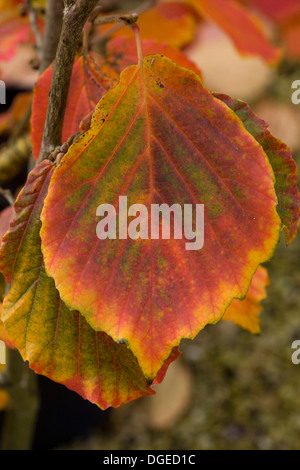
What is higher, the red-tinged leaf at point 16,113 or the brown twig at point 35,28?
the red-tinged leaf at point 16,113

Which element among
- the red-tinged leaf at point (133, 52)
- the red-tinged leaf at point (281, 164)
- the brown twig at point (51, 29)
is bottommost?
the red-tinged leaf at point (281, 164)

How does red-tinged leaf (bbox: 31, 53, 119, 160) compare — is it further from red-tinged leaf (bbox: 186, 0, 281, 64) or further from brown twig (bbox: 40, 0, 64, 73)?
red-tinged leaf (bbox: 186, 0, 281, 64)

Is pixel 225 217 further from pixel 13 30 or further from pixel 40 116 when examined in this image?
pixel 13 30

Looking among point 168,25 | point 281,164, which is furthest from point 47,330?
point 168,25

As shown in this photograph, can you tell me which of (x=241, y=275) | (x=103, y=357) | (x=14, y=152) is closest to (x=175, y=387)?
(x=14, y=152)

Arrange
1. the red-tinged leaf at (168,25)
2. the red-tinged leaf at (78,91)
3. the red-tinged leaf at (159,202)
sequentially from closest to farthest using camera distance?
the red-tinged leaf at (159,202) < the red-tinged leaf at (78,91) < the red-tinged leaf at (168,25)

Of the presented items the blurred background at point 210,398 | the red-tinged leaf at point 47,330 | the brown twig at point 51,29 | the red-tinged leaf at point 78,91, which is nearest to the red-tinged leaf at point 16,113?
the blurred background at point 210,398

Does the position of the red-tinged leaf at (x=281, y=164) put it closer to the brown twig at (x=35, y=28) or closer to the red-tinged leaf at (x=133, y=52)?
the red-tinged leaf at (x=133, y=52)

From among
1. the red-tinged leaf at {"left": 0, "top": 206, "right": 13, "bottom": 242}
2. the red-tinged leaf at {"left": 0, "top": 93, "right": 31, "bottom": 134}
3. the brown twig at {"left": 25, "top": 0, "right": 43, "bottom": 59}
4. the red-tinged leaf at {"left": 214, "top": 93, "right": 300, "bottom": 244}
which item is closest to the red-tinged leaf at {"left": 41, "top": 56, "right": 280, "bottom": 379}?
the red-tinged leaf at {"left": 214, "top": 93, "right": 300, "bottom": 244}
